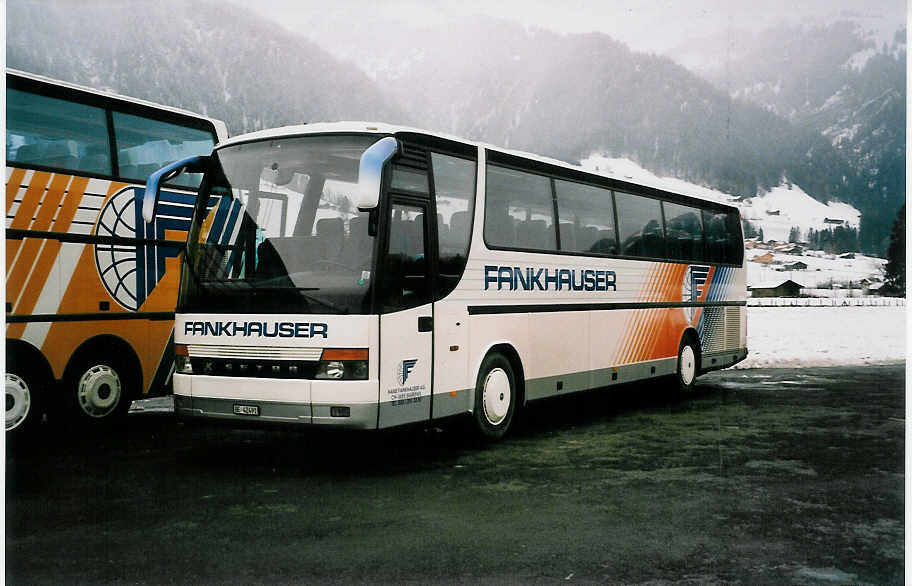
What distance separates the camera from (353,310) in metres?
7.21

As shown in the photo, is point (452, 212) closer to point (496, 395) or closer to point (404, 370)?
point (404, 370)

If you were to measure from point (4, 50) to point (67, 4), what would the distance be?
5.97 meters

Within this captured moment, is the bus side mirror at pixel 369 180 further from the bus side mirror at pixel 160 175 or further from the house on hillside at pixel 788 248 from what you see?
the house on hillside at pixel 788 248

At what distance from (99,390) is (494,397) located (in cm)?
431

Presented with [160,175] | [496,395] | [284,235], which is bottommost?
[496,395]

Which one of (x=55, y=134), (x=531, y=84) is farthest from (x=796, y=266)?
(x=55, y=134)

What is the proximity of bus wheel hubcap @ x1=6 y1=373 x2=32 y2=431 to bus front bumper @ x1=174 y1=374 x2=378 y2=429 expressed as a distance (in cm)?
245

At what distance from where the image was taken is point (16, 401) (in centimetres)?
888

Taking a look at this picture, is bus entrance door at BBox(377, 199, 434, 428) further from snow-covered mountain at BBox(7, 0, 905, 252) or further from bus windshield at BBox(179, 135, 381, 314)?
snow-covered mountain at BBox(7, 0, 905, 252)

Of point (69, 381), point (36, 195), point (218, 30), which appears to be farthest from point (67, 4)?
point (218, 30)

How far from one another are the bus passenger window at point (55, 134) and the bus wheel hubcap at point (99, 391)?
2165 mm

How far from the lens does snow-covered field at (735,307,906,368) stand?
21.1m

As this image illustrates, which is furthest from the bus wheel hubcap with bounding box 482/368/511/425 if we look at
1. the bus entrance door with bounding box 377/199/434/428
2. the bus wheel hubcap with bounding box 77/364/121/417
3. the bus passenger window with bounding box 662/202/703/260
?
the bus passenger window with bounding box 662/202/703/260

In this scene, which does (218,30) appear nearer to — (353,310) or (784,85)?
(784,85)
